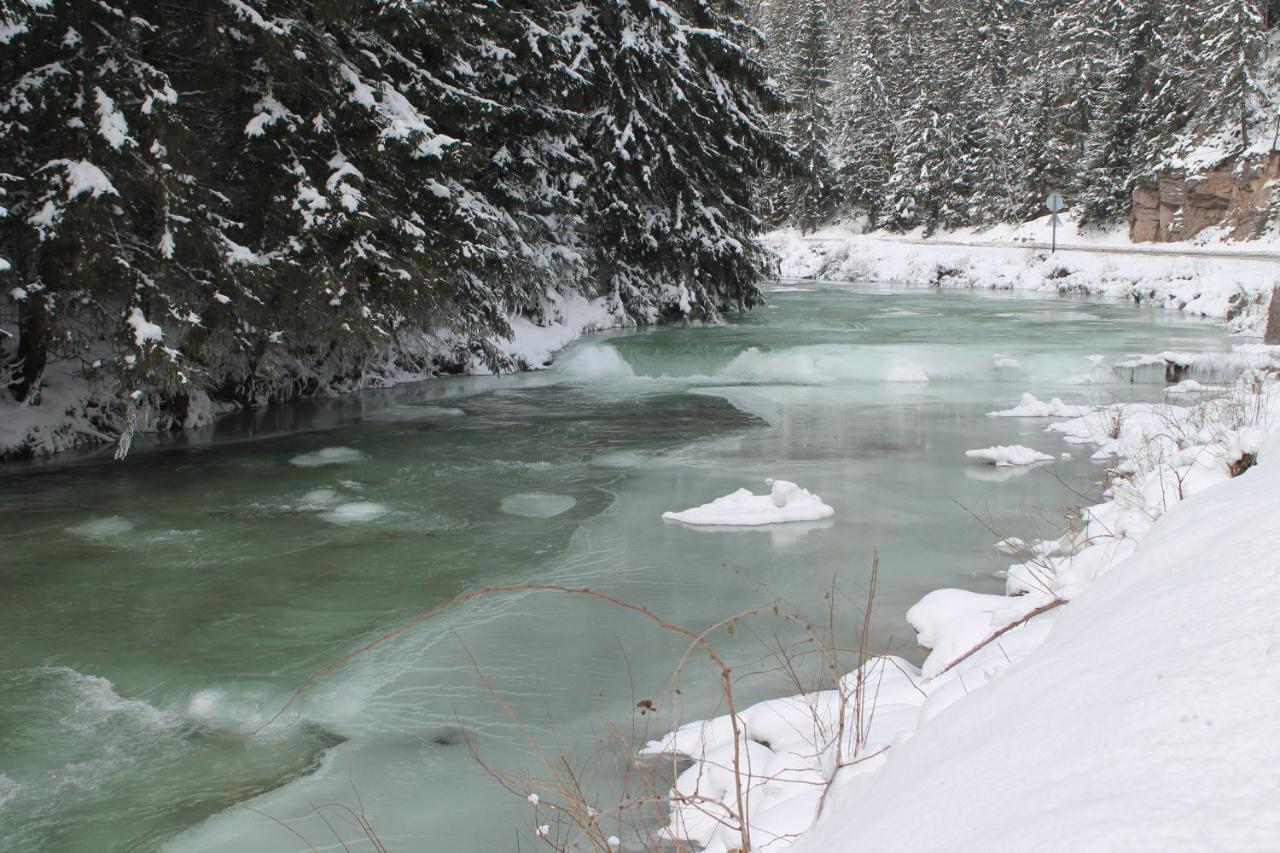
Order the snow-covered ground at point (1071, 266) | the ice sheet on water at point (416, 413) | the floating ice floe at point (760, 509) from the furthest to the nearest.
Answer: the snow-covered ground at point (1071, 266)
the ice sheet on water at point (416, 413)
the floating ice floe at point (760, 509)

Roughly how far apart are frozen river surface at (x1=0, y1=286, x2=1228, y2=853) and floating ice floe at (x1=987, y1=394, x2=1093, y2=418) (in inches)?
14.7

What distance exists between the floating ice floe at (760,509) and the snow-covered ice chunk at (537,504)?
992 millimetres

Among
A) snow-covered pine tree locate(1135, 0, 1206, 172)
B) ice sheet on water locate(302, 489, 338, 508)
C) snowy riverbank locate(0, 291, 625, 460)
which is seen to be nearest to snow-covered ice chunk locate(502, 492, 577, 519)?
ice sheet on water locate(302, 489, 338, 508)

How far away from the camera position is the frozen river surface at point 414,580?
4.24 metres

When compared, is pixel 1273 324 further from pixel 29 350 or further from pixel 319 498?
pixel 29 350

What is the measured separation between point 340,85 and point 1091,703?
1084cm

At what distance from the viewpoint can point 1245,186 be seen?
1334 inches

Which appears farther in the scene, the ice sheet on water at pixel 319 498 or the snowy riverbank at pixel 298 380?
the snowy riverbank at pixel 298 380

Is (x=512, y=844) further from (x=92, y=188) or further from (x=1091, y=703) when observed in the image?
(x=92, y=188)

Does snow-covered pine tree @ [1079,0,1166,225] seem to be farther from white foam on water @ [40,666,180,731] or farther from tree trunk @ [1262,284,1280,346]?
white foam on water @ [40,666,180,731]

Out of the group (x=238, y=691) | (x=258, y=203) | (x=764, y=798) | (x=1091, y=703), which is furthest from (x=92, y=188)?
(x=1091, y=703)

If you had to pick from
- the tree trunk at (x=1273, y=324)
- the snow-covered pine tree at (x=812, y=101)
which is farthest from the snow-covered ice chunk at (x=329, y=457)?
the snow-covered pine tree at (x=812, y=101)

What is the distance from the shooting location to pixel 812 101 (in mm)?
56094

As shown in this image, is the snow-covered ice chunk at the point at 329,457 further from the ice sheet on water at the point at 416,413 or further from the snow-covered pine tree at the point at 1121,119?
the snow-covered pine tree at the point at 1121,119
